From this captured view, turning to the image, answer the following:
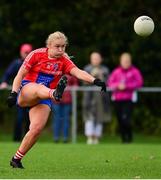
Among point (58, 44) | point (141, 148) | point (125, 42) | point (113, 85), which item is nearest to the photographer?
point (58, 44)

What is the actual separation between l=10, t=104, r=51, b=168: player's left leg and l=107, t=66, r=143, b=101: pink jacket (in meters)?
7.65

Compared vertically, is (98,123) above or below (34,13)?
below

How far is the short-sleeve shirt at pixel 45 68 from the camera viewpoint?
12039mm

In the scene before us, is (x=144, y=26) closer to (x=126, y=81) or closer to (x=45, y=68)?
(x=45, y=68)

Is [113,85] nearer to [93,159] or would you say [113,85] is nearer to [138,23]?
[93,159]

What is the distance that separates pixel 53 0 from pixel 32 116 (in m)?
14.8

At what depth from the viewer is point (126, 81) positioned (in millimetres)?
19531

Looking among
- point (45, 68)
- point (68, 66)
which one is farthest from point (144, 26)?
point (45, 68)

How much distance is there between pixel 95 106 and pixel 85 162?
23.0ft

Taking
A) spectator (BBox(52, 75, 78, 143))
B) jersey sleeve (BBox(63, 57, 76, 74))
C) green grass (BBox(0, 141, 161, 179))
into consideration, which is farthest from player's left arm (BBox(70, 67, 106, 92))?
spectator (BBox(52, 75, 78, 143))

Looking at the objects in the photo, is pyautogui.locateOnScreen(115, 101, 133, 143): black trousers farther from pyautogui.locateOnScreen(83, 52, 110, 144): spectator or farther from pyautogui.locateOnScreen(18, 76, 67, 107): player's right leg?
pyautogui.locateOnScreen(18, 76, 67, 107): player's right leg

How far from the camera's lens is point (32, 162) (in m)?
13.2

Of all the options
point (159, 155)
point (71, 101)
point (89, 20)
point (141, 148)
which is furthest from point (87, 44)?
point (159, 155)

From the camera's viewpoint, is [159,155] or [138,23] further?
[159,155]
